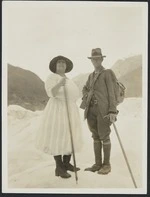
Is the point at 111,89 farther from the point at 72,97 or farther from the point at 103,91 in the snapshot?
the point at 72,97

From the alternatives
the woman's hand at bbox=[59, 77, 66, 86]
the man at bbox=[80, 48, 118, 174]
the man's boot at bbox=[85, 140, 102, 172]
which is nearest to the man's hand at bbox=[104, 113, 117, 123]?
the man at bbox=[80, 48, 118, 174]

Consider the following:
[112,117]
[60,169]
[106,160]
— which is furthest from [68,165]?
[112,117]

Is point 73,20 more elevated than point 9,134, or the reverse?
point 73,20

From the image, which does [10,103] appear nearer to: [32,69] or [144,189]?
[32,69]

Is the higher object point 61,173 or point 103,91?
point 103,91

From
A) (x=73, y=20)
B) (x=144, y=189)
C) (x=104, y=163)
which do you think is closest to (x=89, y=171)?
(x=104, y=163)

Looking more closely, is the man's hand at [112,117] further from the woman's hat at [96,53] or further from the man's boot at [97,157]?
the woman's hat at [96,53]

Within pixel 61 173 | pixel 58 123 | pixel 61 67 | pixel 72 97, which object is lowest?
pixel 61 173

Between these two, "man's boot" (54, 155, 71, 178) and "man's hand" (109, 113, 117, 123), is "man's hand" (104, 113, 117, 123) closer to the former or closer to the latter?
"man's hand" (109, 113, 117, 123)
